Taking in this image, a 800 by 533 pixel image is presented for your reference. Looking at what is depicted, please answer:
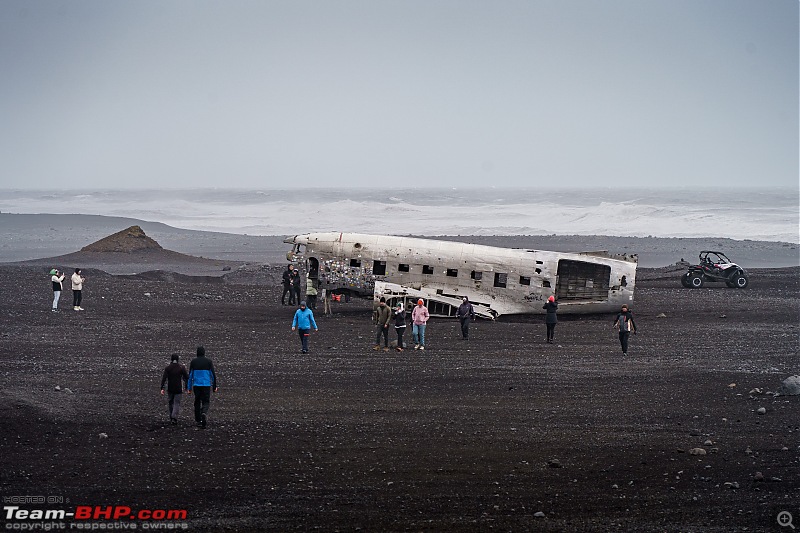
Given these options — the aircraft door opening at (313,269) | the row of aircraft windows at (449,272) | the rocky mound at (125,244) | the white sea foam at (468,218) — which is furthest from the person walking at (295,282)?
the white sea foam at (468,218)

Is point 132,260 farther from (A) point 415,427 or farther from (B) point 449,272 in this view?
(A) point 415,427

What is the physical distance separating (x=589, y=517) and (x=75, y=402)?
477 inches

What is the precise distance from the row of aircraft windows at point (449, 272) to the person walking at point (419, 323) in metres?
6.82

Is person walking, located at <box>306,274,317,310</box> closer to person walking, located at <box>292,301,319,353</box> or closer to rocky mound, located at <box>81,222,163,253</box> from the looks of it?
person walking, located at <box>292,301,319,353</box>

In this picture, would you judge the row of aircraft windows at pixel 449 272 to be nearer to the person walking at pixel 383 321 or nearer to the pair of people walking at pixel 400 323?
the pair of people walking at pixel 400 323

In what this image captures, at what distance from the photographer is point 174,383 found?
20250mm

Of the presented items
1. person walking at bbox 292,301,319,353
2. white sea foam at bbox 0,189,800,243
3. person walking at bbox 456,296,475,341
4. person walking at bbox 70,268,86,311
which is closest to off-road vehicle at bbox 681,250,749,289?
person walking at bbox 456,296,475,341

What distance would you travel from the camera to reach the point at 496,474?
1762cm

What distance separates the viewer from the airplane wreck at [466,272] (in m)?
37.6

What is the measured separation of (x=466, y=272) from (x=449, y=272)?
0.63 m

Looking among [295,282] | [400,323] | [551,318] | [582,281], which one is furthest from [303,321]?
[582,281]

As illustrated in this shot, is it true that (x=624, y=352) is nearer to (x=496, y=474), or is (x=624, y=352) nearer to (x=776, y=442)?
(x=776, y=442)

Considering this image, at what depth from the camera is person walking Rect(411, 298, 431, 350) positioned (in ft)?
101

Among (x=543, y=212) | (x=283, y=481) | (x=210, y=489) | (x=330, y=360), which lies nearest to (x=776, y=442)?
(x=283, y=481)
